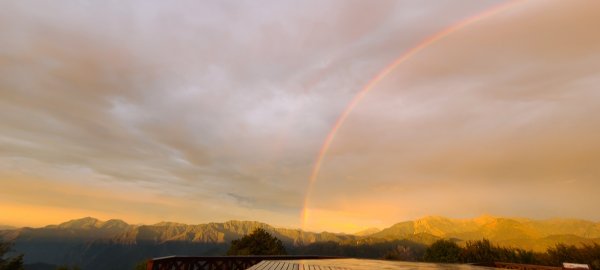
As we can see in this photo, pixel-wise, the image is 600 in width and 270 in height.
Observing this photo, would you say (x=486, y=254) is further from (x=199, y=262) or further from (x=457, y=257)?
(x=199, y=262)

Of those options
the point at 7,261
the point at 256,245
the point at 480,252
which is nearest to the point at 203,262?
the point at 480,252

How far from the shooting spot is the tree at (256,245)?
53.7 metres

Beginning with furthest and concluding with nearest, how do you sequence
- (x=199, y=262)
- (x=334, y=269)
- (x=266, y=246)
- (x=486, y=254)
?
(x=266, y=246)
(x=486, y=254)
(x=199, y=262)
(x=334, y=269)

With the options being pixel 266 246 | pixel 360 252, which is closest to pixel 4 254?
pixel 266 246

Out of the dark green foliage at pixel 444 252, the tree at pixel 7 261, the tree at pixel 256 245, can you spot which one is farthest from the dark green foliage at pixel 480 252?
the tree at pixel 7 261

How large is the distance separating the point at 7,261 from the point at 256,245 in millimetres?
37228

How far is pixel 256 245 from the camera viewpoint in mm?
55812

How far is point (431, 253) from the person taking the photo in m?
49.2

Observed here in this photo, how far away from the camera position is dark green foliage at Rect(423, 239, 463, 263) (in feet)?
150

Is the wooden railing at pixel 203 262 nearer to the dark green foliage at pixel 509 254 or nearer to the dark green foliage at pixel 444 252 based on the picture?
the dark green foliage at pixel 509 254

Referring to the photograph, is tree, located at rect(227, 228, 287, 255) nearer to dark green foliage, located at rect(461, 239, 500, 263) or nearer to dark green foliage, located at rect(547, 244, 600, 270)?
dark green foliage, located at rect(461, 239, 500, 263)

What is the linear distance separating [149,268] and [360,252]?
654 ft

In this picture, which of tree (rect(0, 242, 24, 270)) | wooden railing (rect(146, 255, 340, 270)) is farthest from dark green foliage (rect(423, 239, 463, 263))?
tree (rect(0, 242, 24, 270))

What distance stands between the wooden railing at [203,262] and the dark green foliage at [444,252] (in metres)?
36.3
